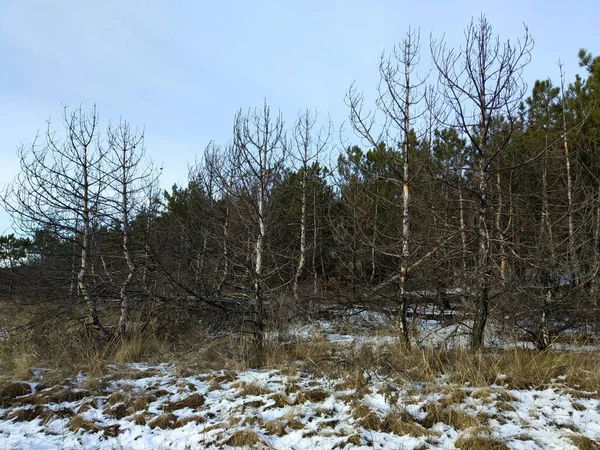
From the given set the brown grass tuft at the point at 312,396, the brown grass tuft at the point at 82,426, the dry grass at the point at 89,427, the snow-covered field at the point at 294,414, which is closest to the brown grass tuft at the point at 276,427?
the snow-covered field at the point at 294,414

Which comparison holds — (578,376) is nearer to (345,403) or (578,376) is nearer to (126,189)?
(345,403)

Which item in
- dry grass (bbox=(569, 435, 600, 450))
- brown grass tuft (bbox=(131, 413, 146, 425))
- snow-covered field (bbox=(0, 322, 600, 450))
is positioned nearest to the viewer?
dry grass (bbox=(569, 435, 600, 450))

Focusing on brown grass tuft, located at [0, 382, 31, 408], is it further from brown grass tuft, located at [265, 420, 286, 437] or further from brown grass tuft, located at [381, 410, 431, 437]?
brown grass tuft, located at [381, 410, 431, 437]

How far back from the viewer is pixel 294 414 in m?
3.81

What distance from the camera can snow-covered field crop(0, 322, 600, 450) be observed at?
11.1 ft

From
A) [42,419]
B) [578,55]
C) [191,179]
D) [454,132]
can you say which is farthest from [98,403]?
[578,55]

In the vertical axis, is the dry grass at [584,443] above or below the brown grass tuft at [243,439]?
above

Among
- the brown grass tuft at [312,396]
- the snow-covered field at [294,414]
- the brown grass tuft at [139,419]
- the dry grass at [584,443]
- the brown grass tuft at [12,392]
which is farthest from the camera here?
the brown grass tuft at [12,392]

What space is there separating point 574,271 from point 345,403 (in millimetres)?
3506

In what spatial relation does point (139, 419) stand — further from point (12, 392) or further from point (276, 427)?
point (12, 392)

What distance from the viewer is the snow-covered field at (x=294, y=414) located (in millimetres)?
3377

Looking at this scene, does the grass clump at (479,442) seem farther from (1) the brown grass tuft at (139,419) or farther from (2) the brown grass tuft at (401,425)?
(1) the brown grass tuft at (139,419)

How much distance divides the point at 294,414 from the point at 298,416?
4 cm

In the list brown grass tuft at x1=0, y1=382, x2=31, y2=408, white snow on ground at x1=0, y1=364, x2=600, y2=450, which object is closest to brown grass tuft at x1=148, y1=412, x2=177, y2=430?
white snow on ground at x1=0, y1=364, x2=600, y2=450
